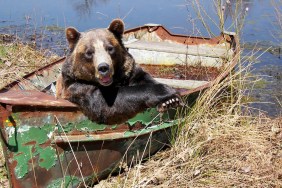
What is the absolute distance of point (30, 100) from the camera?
10.9 ft

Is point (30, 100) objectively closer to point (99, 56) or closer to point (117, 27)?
point (99, 56)

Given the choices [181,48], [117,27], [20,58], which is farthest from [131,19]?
[117,27]

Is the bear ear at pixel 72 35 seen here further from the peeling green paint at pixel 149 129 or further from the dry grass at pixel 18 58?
the dry grass at pixel 18 58

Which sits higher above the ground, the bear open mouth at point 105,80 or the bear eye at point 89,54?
the bear eye at point 89,54

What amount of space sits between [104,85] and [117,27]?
0.65 meters

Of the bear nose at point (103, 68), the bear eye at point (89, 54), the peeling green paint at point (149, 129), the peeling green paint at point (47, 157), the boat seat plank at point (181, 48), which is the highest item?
the bear eye at point (89, 54)

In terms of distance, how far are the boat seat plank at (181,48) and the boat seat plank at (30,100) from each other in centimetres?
334

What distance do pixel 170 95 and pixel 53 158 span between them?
1.17 m

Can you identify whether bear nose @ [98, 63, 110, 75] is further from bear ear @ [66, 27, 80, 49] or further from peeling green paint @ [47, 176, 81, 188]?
peeling green paint @ [47, 176, 81, 188]

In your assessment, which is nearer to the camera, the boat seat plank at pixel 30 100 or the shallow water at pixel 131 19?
the boat seat plank at pixel 30 100

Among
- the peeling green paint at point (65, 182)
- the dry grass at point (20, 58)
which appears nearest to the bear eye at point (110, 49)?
the peeling green paint at point (65, 182)

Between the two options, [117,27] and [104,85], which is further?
[117,27]

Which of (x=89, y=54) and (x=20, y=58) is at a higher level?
(x=89, y=54)

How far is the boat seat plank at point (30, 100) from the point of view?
3252 mm
